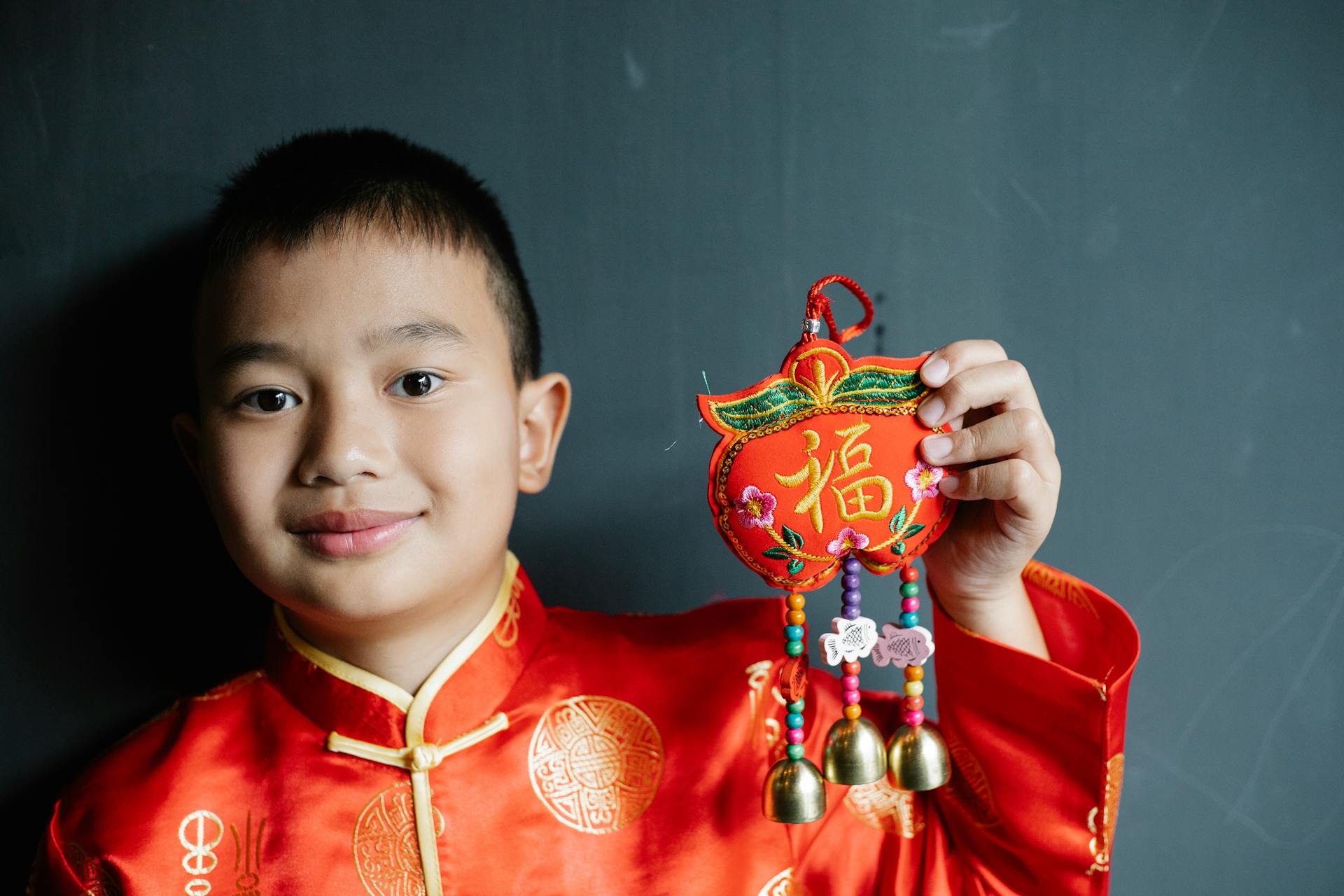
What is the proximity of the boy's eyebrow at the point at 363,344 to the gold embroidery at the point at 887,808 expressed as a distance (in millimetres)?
598

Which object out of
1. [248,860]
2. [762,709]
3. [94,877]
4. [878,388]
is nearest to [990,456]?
[878,388]

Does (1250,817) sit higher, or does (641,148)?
(641,148)

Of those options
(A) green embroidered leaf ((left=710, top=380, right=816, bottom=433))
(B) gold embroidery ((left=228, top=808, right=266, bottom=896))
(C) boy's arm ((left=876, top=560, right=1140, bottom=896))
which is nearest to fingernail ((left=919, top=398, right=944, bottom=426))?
(A) green embroidered leaf ((left=710, top=380, right=816, bottom=433))

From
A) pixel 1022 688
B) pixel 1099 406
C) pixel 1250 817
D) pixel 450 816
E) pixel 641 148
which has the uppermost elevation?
pixel 641 148

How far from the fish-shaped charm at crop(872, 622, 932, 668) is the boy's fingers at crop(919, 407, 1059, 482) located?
0.14 metres

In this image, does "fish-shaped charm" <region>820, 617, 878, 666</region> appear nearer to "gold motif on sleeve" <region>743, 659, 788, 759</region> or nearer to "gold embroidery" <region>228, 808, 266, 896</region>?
"gold motif on sleeve" <region>743, 659, 788, 759</region>

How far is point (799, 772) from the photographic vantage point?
Answer: 0.78m

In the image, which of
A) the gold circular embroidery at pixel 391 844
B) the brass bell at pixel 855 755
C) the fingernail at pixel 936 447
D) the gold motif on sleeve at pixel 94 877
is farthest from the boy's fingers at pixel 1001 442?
the gold motif on sleeve at pixel 94 877

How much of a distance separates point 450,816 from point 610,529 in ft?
1.38

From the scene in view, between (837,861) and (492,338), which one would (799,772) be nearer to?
(837,861)

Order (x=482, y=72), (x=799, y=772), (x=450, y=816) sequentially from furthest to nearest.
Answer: (x=482, y=72) → (x=450, y=816) → (x=799, y=772)

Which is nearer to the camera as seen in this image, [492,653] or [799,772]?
[799,772]

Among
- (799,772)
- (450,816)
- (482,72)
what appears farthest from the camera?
(482,72)

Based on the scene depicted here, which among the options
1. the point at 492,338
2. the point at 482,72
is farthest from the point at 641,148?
the point at 492,338
